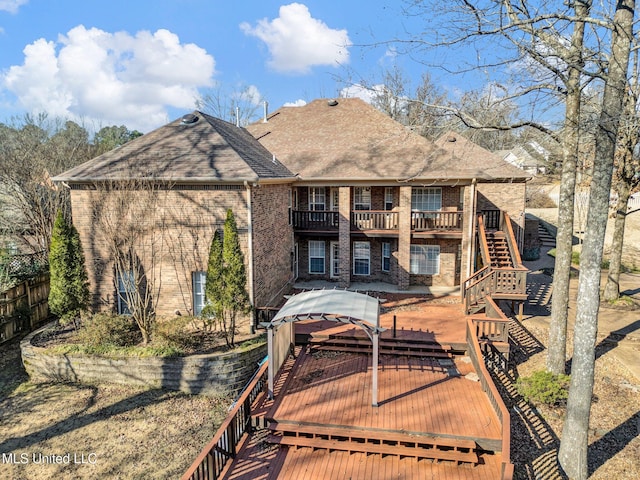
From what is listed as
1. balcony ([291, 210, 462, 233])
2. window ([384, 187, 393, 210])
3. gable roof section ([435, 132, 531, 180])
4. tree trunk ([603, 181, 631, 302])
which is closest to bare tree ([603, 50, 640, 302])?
tree trunk ([603, 181, 631, 302])

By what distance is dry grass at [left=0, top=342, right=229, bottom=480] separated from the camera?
8.02 meters

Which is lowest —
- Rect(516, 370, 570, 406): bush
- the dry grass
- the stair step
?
the dry grass

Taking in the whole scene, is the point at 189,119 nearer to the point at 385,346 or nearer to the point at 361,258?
the point at 361,258

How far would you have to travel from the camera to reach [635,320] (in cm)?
1462

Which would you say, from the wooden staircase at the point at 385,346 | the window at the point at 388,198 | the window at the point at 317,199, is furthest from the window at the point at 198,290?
the window at the point at 388,198

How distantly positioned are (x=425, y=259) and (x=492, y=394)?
10265mm

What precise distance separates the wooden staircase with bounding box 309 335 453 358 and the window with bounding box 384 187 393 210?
316 inches

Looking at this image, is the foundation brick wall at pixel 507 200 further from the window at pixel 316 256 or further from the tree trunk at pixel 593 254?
the tree trunk at pixel 593 254

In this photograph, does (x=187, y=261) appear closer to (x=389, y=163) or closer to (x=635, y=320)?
(x=389, y=163)

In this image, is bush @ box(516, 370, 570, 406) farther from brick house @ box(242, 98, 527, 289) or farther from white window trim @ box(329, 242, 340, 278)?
white window trim @ box(329, 242, 340, 278)

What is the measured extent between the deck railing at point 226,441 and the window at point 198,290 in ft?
16.2

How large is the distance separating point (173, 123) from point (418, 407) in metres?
13.0

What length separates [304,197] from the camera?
1870 cm

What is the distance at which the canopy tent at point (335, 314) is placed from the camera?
861 cm
